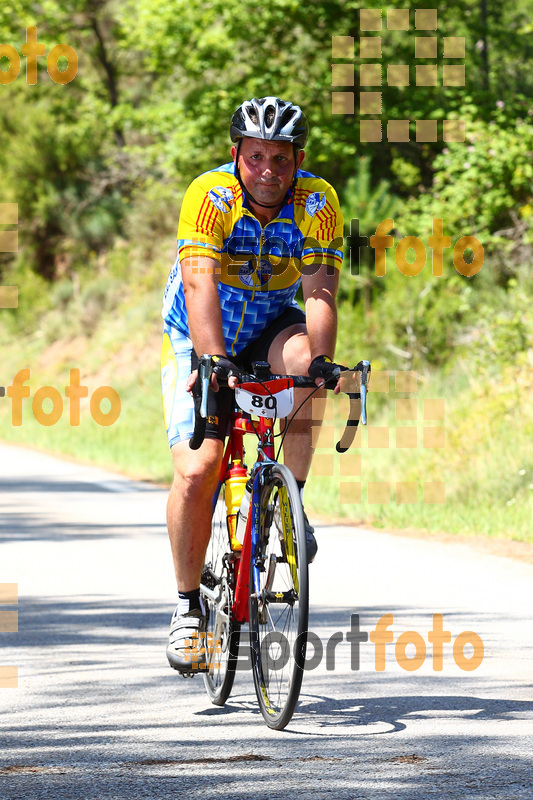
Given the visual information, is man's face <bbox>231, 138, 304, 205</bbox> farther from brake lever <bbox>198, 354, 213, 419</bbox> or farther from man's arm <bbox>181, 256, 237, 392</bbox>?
brake lever <bbox>198, 354, 213, 419</bbox>

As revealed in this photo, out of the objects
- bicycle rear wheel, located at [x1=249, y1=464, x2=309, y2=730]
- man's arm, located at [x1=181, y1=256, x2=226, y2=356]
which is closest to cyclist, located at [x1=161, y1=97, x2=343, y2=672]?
man's arm, located at [x1=181, y1=256, x2=226, y2=356]

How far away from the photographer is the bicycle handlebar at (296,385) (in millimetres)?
4617

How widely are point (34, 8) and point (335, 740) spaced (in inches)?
1409

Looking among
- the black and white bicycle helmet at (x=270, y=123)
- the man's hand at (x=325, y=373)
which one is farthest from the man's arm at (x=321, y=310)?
the black and white bicycle helmet at (x=270, y=123)

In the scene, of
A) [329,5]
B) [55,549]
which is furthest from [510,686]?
[329,5]

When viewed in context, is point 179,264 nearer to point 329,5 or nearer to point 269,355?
point 269,355

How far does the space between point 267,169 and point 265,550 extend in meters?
1.40

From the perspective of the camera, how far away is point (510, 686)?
535 centimetres

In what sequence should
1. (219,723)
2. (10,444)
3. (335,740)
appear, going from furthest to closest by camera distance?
(10,444)
(219,723)
(335,740)

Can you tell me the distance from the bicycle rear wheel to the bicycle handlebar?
0.96 ft

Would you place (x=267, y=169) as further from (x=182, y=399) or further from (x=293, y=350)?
(x=182, y=399)

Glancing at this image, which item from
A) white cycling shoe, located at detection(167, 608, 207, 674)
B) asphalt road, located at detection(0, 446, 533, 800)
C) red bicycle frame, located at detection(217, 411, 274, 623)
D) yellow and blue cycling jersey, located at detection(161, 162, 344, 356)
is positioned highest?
yellow and blue cycling jersey, located at detection(161, 162, 344, 356)

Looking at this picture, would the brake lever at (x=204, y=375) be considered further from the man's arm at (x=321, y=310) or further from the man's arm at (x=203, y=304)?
the man's arm at (x=321, y=310)

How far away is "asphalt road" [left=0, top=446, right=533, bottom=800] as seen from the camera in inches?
159
